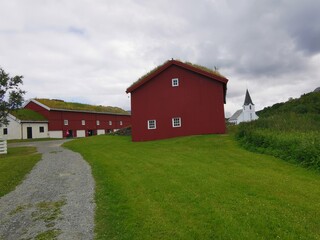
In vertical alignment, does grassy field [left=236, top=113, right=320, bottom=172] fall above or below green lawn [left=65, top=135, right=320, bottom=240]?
above

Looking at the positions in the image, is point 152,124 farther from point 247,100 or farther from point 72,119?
point 247,100

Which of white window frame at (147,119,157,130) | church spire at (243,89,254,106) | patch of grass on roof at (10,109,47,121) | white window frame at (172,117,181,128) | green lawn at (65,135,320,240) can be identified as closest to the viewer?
green lawn at (65,135,320,240)

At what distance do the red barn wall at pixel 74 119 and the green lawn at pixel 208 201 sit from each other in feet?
132

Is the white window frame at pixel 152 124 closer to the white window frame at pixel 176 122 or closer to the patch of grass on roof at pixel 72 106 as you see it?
the white window frame at pixel 176 122

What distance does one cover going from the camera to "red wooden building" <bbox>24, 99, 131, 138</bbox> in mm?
49906

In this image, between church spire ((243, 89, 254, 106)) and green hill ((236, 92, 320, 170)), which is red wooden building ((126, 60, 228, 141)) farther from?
church spire ((243, 89, 254, 106))

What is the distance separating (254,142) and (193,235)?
1343 cm

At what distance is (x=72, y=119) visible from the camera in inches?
2083

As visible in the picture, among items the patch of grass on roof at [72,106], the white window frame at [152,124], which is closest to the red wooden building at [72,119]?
the patch of grass on roof at [72,106]

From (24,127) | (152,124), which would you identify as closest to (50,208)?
(152,124)

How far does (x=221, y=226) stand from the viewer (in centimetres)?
593

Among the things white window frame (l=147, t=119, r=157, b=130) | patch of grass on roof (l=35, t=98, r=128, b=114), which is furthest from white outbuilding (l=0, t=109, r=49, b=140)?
white window frame (l=147, t=119, r=157, b=130)

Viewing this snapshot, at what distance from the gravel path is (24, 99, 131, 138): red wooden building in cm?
3932

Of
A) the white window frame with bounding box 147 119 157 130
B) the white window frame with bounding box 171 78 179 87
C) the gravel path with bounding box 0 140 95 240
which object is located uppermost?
the white window frame with bounding box 171 78 179 87
